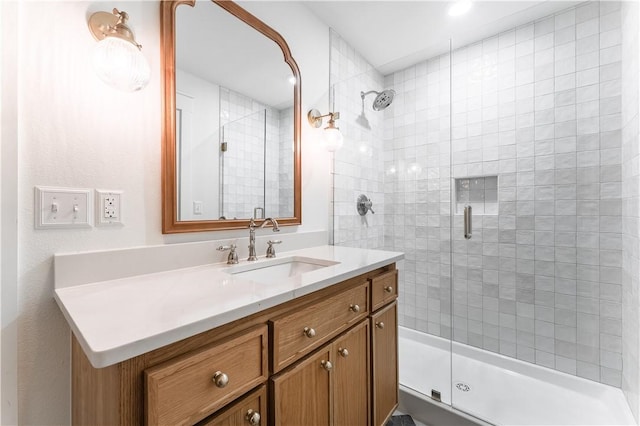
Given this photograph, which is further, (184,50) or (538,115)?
(538,115)

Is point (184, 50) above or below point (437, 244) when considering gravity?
above

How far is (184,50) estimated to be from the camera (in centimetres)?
115

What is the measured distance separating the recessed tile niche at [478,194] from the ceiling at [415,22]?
3.30 feet

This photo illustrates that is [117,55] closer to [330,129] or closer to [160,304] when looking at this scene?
[160,304]

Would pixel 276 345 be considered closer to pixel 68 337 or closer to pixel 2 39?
pixel 68 337

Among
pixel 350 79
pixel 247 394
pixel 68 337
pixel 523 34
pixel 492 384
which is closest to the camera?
pixel 247 394

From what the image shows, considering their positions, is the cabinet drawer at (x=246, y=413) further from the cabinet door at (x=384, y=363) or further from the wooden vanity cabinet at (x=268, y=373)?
the cabinet door at (x=384, y=363)

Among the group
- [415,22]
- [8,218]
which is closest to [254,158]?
[8,218]

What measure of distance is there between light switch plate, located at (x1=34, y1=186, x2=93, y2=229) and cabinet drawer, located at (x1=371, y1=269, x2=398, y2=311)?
1.08 metres

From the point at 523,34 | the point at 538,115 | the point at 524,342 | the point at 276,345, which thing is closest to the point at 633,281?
the point at 524,342

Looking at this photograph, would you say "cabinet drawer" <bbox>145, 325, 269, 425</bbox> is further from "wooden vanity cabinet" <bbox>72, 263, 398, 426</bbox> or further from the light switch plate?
the light switch plate

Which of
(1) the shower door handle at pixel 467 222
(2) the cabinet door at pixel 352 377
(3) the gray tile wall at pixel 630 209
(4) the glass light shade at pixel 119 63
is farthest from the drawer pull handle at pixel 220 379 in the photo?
(1) the shower door handle at pixel 467 222

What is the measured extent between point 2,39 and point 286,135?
109 centimetres

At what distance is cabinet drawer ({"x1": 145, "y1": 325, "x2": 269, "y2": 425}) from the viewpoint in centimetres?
56
